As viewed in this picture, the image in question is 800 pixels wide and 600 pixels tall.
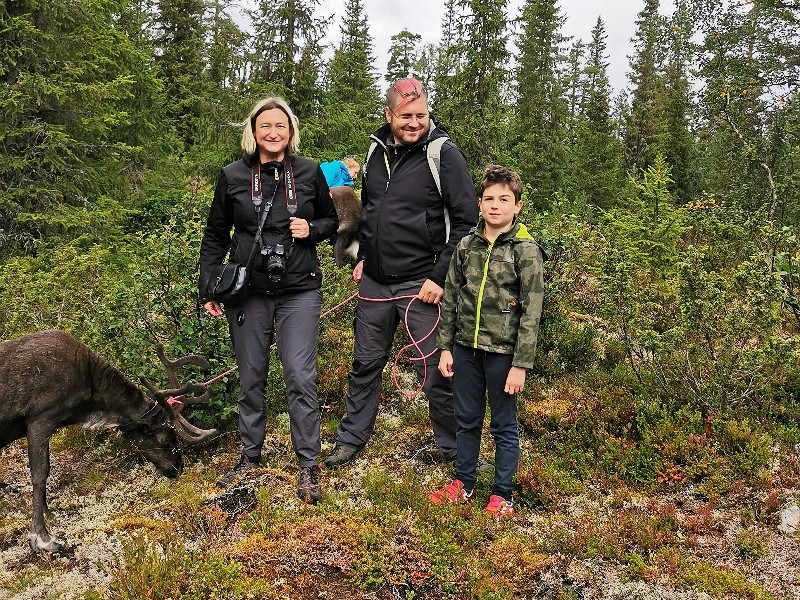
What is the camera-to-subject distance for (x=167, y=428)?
17.5ft

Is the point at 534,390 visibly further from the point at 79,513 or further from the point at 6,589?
the point at 6,589

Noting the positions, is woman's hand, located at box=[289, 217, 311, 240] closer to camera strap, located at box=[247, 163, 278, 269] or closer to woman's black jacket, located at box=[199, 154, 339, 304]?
woman's black jacket, located at box=[199, 154, 339, 304]

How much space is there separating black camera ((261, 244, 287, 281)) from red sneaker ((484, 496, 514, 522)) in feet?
7.97

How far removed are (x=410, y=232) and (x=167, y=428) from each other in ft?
9.54

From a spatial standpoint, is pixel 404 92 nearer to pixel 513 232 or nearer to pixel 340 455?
pixel 513 232

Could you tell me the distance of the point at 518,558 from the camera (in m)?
4.01

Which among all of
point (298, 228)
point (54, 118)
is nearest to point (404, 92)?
point (298, 228)

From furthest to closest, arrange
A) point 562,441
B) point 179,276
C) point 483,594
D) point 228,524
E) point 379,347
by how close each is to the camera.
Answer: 1. point 179,276
2. point 562,441
3. point 379,347
4. point 228,524
5. point 483,594

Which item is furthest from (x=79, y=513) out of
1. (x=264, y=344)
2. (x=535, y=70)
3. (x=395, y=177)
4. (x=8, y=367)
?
(x=535, y=70)

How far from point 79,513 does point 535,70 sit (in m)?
34.3

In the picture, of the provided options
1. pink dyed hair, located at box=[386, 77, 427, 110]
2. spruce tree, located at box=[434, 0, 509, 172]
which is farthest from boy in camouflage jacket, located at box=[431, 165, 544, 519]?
spruce tree, located at box=[434, 0, 509, 172]

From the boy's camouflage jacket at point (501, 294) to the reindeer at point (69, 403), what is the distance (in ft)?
8.68

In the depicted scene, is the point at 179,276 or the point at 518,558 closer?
the point at 518,558

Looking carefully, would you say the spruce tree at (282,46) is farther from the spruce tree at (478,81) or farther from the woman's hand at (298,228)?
the woman's hand at (298,228)
